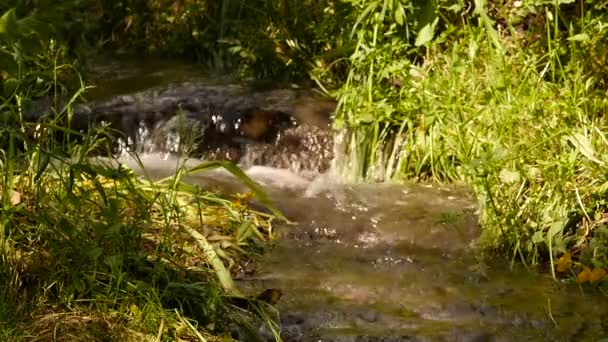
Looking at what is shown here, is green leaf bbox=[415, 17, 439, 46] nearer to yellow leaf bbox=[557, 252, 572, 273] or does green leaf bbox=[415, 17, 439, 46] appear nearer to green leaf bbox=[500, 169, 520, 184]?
green leaf bbox=[500, 169, 520, 184]

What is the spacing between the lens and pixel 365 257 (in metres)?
4.51

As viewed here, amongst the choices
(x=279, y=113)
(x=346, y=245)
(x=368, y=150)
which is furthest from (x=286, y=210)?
(x=279, y=113)

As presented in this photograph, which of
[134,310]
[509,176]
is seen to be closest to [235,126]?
[509,176]

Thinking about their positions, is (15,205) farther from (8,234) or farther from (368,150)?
(368,150)

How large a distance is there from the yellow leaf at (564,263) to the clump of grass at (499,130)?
0.06ft

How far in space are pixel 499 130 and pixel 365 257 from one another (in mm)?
1031

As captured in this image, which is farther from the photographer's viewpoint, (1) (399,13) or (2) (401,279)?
(1) (399,13)

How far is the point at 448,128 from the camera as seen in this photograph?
5.44 m

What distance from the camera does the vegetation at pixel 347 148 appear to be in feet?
11.0

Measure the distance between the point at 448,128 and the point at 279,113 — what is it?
1.34m

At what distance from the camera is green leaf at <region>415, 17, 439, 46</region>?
5.99m

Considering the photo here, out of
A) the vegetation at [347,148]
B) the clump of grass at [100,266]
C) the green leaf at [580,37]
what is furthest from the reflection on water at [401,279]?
the green leaf at [580,37]

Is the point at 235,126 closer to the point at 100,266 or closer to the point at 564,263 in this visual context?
the point at 564,263

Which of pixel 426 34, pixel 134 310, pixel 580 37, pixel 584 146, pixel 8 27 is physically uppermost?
pixel 8 27
